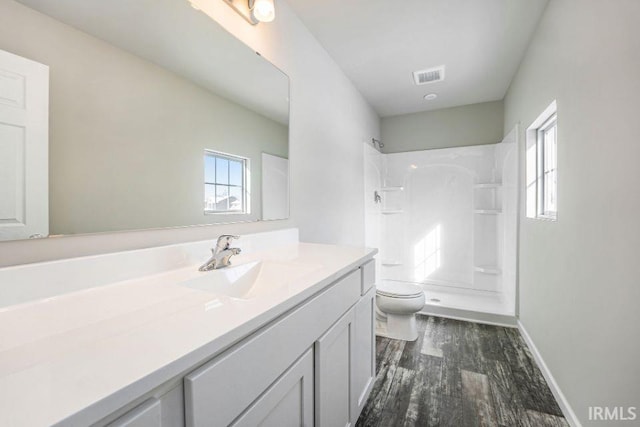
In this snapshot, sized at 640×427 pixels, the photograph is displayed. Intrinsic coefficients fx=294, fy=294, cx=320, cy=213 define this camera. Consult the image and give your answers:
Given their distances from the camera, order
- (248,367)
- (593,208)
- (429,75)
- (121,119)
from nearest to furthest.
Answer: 1. (248,367)
2. (121,119)
3. (593,208)
4. (429,75)

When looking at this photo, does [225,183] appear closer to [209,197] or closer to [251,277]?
[209,197]

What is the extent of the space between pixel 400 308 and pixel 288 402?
5.55ft

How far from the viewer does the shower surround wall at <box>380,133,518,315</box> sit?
322 cm

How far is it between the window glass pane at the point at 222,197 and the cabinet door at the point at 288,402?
717mm

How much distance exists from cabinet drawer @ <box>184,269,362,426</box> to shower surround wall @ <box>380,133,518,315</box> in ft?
8.37

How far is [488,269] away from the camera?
323 centimetres

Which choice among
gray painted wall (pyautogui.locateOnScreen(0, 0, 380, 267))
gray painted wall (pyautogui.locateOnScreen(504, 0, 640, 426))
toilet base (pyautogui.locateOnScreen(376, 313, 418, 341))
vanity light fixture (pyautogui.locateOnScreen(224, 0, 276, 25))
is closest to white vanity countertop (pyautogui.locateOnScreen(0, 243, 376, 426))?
gray painted wall (pyautogui.locateOnScreen(0, 0, 380, 267))

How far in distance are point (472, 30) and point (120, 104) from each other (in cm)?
219

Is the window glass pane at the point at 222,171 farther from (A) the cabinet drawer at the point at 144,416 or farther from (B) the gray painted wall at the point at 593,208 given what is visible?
(B) the gray painted wall at the point at 593,208

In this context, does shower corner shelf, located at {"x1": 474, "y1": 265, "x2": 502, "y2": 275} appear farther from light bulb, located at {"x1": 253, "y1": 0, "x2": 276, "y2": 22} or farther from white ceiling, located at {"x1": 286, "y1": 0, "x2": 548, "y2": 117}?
light bulb, located at {"x1": 253, "y1": 0, "x2": 276, "y2": 22}

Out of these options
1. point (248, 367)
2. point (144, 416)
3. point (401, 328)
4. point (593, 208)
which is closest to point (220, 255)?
point (248, 367)

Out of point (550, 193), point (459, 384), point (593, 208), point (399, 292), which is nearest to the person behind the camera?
point (593, 208)

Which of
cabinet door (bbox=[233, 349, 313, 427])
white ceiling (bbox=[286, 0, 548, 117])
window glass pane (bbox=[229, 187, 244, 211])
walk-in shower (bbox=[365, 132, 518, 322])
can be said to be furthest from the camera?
walk-in shower (bbox=[365, 132, 518, 322])

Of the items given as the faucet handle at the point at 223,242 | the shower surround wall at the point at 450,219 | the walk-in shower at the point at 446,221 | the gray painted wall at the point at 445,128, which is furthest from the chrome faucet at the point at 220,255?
the gray painted wall at the point at 445,128
